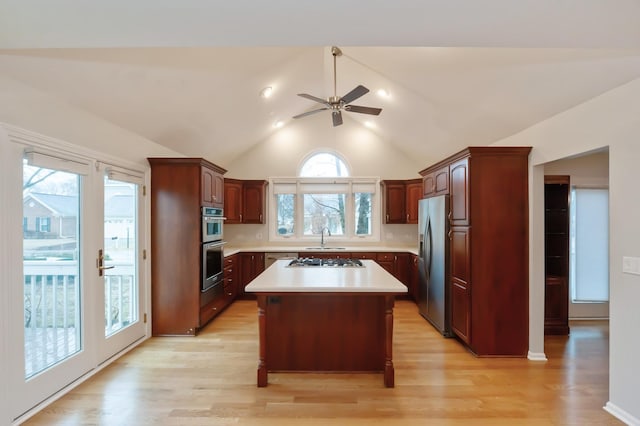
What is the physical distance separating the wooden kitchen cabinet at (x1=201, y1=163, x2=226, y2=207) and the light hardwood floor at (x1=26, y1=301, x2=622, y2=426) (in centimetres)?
178

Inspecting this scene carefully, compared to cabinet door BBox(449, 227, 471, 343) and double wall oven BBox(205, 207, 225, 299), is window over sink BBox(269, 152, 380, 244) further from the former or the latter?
cabinet door BBox(449, 227, 471, 343)

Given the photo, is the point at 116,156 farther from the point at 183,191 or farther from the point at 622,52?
the point at 622,52

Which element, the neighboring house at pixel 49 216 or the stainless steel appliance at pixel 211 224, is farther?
the stainless steel appliance at pixel 211 224

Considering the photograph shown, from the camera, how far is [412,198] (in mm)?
5910

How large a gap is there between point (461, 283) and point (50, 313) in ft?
12.6

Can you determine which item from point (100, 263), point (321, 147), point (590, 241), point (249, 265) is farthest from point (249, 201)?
point (590, 241)

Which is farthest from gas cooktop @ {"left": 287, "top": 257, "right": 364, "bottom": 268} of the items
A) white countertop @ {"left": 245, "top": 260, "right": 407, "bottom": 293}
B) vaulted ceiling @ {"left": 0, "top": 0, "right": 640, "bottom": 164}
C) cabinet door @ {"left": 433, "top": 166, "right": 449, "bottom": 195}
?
vaulted ceiling @ {"left": 0, "top": 0, "right": 640, "bottom": 164}

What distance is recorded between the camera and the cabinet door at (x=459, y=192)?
3389 mm

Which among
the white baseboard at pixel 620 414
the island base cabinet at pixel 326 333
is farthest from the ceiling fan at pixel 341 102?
the white baseboard at pixel 620 414

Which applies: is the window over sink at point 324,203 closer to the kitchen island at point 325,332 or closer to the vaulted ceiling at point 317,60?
the vaulted ceiling at point 317,60

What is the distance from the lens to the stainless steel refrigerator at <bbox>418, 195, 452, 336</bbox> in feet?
12.5

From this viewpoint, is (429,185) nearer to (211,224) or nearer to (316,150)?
(316,150)

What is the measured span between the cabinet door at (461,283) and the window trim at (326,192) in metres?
2.64

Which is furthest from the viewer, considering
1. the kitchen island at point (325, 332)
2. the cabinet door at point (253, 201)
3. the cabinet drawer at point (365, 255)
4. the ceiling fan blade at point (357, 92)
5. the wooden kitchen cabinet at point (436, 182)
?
the cabinet door at point (253, 201)
